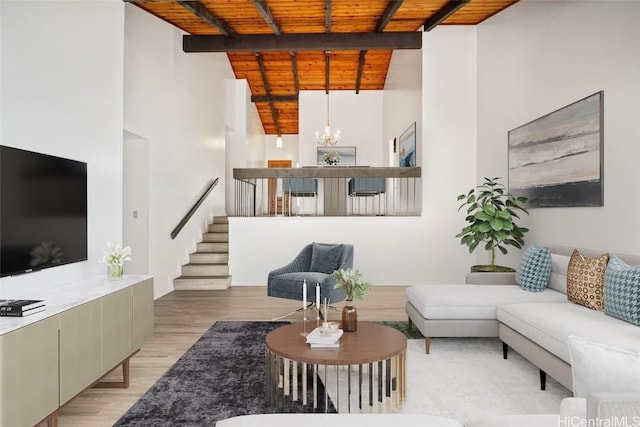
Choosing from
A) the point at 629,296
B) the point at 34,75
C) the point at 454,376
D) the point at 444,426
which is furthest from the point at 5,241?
the point at 629,296

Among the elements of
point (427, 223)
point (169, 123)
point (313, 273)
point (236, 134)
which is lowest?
point (313, 273)

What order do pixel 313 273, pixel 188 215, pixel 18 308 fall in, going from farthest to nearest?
pixel 188 215
pixel 313 273
pixel 18 308

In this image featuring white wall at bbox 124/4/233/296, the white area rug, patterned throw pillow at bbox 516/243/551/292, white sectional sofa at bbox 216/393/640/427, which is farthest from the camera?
white wall at bbox 124/4/233/296

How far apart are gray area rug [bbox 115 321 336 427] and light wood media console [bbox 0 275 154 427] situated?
36cm

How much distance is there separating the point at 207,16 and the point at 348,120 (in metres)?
5.09

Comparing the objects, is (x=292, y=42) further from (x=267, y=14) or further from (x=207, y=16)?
(x=207, y=16)

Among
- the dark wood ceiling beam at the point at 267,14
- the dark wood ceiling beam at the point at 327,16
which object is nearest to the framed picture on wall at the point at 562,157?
the dark wood ceiling beam at the point at 327,16

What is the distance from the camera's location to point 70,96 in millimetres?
3076

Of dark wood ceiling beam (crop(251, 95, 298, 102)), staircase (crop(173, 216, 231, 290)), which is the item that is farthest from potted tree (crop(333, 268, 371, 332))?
dark wood ceiling beam (crop(251, 95, 298, 102))

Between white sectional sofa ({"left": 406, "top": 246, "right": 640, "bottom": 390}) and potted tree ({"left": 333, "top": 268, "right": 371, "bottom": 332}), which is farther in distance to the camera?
potted tree ({"left": 333, "top": 268, "right": 371, "bottom": 332})

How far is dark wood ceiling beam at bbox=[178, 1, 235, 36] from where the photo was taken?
554 cm

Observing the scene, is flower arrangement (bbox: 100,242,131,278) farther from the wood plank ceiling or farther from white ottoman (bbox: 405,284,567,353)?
the wood plank ceiling

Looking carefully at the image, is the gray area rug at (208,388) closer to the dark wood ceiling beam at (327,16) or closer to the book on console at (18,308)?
the book on console at (18,308)

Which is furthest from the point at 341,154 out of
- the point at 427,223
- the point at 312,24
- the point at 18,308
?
the point at 18,308
